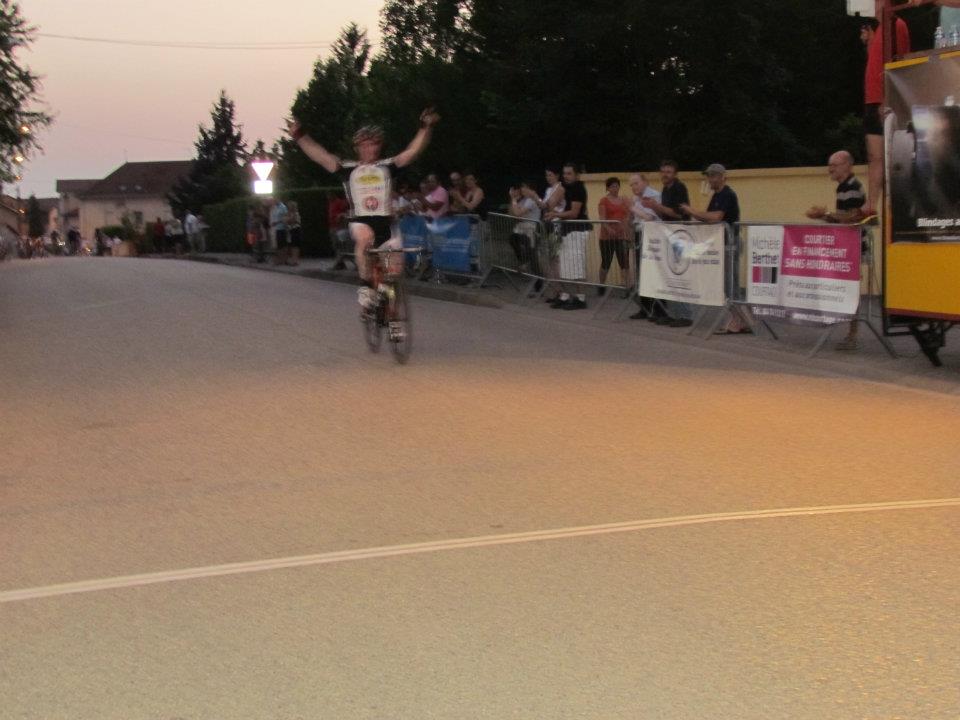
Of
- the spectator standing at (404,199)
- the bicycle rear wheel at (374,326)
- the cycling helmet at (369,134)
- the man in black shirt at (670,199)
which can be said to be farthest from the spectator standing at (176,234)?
the cycling helmet at (369,134)

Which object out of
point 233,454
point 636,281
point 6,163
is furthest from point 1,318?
point 6,163

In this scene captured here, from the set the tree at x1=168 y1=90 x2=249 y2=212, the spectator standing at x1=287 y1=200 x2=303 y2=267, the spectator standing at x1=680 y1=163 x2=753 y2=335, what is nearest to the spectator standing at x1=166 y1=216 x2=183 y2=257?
the tree at x1=168 y1=90 x2=249 y2=212

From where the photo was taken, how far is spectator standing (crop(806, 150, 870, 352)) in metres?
13.2

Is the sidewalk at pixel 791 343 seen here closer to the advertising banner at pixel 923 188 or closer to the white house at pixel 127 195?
the advertising banner at pixel 923 188

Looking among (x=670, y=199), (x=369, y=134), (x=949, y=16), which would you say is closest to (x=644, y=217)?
(x=670, y=199)

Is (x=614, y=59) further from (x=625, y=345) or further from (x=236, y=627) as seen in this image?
(x=236, y=627)

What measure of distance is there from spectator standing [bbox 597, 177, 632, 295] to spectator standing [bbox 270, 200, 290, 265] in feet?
53.4

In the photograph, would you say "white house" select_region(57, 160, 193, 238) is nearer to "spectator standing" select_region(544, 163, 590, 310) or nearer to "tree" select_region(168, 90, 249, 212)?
"tree" select_region(168, 90, 249, 212)

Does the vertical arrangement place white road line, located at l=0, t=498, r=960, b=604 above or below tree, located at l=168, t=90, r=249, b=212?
below

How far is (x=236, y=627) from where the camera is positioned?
504 cm

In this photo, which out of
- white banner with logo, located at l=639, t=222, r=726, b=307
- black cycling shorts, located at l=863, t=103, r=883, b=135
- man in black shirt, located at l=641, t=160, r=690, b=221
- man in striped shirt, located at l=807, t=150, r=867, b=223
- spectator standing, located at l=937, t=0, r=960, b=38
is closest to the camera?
spectator standing, located at l=937, t=0, r=960, b=38

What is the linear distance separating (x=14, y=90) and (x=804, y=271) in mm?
25480

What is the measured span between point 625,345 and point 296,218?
20.2 meters

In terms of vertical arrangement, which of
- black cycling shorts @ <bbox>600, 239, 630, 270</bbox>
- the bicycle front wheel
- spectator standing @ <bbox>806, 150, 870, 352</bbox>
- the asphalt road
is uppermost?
spectator standing @ <bbox>806, 150, 870, 352</bbox>
